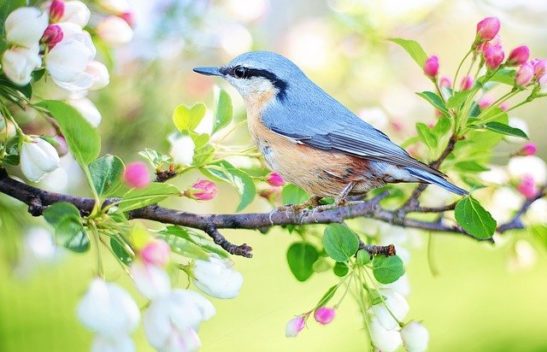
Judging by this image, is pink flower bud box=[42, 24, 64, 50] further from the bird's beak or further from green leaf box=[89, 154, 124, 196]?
the bird's beak

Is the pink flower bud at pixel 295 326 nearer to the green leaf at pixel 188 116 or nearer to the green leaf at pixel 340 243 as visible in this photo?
the green leaf at pixel 340 243

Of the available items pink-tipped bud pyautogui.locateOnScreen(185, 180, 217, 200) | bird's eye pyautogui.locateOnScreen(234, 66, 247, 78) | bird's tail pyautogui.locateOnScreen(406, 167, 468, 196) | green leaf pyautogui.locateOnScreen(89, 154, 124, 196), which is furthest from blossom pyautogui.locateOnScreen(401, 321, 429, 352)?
bird's eye pyautogui.locateOnScreen(234, 66, 247, 78)

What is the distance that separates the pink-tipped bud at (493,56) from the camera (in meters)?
0.88

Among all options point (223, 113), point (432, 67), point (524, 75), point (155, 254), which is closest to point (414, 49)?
point (432, 67)

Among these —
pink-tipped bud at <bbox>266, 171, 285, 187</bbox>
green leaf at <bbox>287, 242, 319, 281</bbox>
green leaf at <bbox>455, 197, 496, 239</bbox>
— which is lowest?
green leaf at <bbox>287, 242, 319, 281</bbox>

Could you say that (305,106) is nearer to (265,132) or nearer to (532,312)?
(265,132)

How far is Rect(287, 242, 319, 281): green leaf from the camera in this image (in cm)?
103

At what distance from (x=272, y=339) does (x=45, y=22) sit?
4.09ft

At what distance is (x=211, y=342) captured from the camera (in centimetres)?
179

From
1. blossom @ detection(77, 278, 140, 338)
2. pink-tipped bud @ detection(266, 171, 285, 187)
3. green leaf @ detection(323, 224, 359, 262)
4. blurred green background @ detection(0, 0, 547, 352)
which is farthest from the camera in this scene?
blurred green background @ detection(0, 0, 547, 352)

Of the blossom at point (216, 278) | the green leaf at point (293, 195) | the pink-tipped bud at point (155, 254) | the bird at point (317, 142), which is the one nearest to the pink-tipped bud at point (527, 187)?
the bird at point (317, 142)

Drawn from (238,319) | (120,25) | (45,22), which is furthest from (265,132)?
(238,319)

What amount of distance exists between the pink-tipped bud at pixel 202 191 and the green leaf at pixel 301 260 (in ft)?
0.72

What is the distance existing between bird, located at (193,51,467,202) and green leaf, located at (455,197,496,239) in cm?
7
